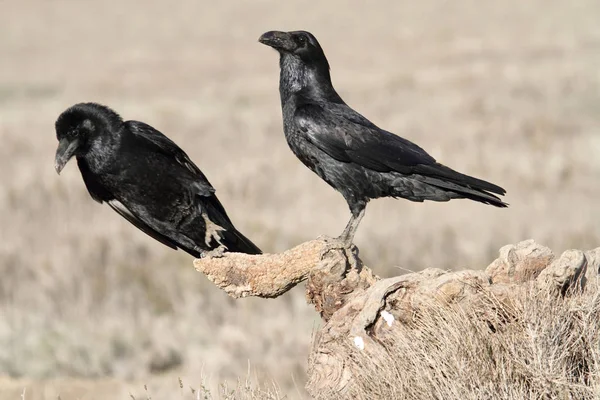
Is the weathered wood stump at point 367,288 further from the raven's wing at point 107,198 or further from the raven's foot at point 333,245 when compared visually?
the raven's wing at point 107,198

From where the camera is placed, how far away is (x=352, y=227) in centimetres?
539

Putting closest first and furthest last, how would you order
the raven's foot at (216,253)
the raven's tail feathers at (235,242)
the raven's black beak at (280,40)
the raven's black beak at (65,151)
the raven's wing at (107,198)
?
the raven's foot at (216,253)
the raven's black beak at (65,151)
the raven's black beak at (280,40)
the raven's wing at (107,198)
the raven's tail feathers at (235,242)

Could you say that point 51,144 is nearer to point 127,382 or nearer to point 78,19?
point 127,382

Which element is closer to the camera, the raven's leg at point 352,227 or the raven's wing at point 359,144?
the raven's leg at point 352,227

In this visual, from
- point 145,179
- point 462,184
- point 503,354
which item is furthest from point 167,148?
point 503,354

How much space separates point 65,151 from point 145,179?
1.66 feet

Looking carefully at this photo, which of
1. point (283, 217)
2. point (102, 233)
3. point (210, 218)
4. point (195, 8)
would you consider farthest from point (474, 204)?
point (195, 8)

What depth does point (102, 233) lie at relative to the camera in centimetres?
1398

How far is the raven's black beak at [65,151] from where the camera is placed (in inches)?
219

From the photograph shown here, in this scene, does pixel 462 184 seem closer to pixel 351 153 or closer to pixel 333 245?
pixel 351 153

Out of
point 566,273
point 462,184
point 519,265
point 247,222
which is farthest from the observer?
point 247,222

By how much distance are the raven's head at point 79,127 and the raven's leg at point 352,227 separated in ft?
5.16

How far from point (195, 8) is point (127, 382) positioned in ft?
212

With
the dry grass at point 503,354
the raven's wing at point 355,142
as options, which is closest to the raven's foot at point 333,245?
the raven's wing at point 355,142
